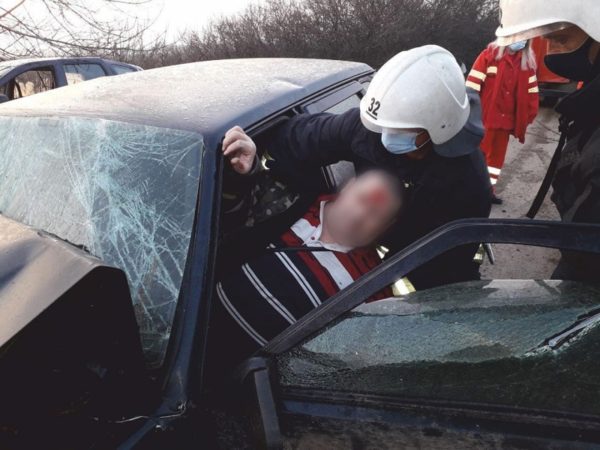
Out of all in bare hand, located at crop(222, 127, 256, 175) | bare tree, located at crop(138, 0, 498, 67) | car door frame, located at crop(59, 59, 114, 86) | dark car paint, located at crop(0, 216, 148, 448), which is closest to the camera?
dark car paint, located at crop(0, 216, 148, 448)

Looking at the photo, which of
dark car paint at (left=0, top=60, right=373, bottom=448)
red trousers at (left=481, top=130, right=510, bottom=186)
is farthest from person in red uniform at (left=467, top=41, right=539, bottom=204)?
dark car paint at (left=0, top=60, right=373, bottom=448)

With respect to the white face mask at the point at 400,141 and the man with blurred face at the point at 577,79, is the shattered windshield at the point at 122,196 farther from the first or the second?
the man with blurred face at the point at 577,79

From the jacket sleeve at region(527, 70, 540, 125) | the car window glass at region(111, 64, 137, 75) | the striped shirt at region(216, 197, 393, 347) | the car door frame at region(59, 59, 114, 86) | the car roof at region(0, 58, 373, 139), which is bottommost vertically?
the jacket sleeve at region(527, 70, 540, 125)

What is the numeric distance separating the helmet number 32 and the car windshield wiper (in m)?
0.93

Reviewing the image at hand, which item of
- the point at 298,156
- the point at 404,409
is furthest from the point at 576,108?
the point at 404,409

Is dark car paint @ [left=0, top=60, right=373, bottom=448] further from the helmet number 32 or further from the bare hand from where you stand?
the helmet number 32

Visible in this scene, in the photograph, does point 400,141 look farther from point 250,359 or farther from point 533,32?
point 250,359

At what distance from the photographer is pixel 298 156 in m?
1.85

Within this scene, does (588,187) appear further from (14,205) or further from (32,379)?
(14,205)

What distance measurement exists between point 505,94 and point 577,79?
307cm

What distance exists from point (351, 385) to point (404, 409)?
0.44 ft

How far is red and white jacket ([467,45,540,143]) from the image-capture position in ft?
14.4

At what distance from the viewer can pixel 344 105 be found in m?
2.44

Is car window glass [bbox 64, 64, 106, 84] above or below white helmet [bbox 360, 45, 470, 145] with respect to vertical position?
above
